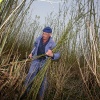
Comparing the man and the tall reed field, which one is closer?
the tall reed field

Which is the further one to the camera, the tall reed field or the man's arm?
the man's arm

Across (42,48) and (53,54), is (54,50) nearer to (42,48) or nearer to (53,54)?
(53,54)

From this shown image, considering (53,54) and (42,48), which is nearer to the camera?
(53,54)

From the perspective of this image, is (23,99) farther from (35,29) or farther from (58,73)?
(35,29)

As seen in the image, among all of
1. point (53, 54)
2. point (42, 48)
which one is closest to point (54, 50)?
point (53, 54)

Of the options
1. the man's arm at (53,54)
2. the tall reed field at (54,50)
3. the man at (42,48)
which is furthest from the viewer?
the man at (42,48)

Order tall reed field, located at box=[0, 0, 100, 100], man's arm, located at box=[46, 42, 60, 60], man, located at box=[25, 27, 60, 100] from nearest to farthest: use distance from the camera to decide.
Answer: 1. tall reed field, located at box=[0, 0, 100, 100]
2. man's arm, located at box=[46, 42, 60, 60]
3. man, located at box=[25, 27, 60, 100]

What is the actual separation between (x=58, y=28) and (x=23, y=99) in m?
1.44

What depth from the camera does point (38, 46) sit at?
3.66 metres

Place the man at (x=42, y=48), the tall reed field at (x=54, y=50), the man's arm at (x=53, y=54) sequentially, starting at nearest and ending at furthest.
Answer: the tall reed field at (x=54, y=50), the man's arm at (x=53, y=54), the man at (x=42, y=48)

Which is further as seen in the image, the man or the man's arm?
the man

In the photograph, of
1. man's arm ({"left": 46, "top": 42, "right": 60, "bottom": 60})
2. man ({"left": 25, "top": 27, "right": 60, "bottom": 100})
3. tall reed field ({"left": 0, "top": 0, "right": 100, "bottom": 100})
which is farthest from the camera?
man ({"left": 25, "top": 27, "right": 60, "bottom": 100})

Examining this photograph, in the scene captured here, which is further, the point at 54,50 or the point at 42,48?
the point at 42,48

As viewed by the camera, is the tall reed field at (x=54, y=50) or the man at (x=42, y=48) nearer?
the tall reed field at (x=54, y=50)
